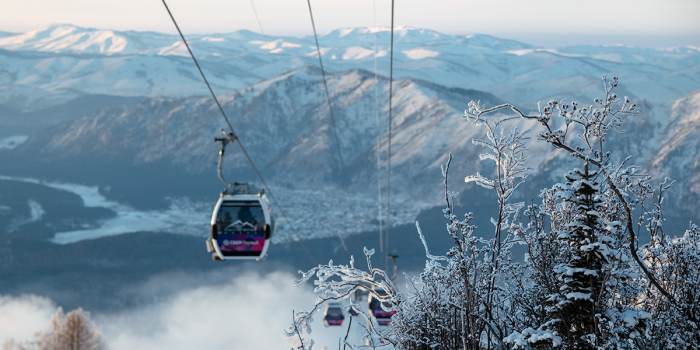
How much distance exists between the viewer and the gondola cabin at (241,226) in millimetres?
17188

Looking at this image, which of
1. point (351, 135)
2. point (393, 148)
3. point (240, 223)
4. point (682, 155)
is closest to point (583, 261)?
point (240, 223)

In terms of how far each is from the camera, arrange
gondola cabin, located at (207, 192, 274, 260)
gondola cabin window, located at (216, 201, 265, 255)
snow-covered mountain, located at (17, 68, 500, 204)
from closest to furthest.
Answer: gondola cabin, located at (207, 192, 274, 260), gondola cabin window, located at (216, 201, 265, 255), snow-covered mountain, located at (17, 68, 500, 204)

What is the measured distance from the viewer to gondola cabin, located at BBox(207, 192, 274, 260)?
1719cm

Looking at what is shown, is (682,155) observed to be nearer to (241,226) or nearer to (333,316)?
(333,316)

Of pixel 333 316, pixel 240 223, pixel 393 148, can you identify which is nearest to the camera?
pixel 240 223

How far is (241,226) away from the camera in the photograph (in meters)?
17.6

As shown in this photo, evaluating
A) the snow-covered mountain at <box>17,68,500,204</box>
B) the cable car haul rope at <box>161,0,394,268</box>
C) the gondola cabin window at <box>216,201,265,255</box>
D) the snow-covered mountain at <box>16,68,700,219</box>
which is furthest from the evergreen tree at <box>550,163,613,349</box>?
the snow-covered mountain at <box>17,68,500,204</box>

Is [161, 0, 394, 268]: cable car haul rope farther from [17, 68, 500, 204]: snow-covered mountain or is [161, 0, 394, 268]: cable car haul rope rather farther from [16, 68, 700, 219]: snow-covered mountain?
[17, 68, 500, 204]: snow-covered mountain

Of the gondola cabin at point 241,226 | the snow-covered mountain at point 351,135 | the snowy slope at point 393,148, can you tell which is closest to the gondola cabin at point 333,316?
the gondola cabin at point 241,226

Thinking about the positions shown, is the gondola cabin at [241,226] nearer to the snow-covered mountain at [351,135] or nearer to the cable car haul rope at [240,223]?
the cable car haul rope at [240,223]

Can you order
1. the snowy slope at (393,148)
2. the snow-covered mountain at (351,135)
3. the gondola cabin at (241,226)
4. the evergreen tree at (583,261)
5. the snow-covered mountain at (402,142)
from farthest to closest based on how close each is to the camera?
the snow-covered mountain at (351,135)
the snowy slope at (393,148)
the snow-covered mountain at (402,142)
the gondola cabin at (241,226)
the evergreen tree at (583,261)

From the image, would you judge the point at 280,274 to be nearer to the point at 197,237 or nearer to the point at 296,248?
the point at 296,248

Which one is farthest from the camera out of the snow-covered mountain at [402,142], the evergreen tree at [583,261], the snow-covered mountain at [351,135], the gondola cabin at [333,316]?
the snow-covered mountain at [351,135]

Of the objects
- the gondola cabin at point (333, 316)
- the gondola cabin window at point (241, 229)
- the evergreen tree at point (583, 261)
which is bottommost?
the evergreen tree at point (583, 261)
